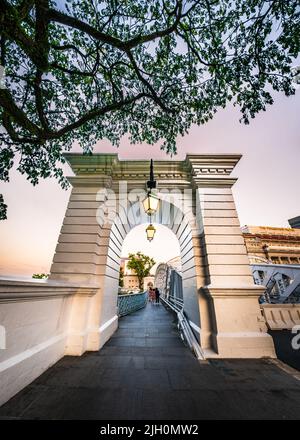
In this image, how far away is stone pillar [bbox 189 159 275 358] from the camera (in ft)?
13.8

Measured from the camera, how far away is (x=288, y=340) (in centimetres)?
573

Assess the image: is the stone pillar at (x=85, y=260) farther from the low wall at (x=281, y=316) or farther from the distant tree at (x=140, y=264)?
the distant tree at (x=140, y=264)

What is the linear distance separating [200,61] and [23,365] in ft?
25.3

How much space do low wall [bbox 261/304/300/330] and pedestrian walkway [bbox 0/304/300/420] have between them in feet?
14.6

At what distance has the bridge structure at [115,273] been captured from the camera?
10.1 feet

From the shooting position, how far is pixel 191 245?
18.5 feet

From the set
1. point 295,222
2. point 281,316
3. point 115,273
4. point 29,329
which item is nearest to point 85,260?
point 115,273

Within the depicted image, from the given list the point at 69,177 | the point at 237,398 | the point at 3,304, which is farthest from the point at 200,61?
the point at 237,398

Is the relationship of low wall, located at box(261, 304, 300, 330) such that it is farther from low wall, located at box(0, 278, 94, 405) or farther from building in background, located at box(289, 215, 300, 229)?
building in background, located at box(289, 215, 300, 229)

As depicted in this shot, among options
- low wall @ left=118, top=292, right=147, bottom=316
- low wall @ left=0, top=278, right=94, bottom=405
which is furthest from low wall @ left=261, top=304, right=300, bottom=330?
low wall @ left=0, top=278, right=94, bottom=405

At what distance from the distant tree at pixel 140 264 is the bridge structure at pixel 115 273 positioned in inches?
1811

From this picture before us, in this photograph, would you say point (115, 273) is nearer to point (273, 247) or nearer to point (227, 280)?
point (227, 280)

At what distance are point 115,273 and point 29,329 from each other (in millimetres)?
3729

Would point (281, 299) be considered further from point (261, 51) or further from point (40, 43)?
point (40, 43)
